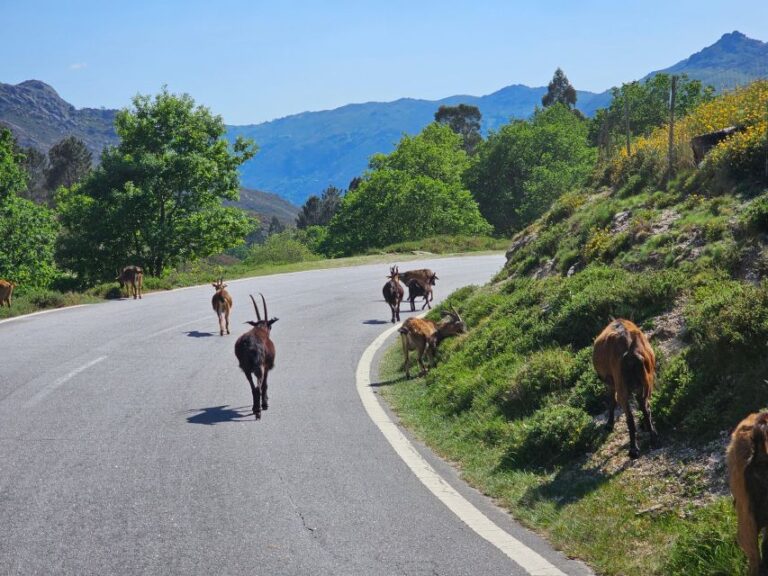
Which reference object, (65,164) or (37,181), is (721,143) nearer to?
(65,164)

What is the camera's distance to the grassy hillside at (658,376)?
561 cm

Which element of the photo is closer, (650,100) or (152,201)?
(152,201)

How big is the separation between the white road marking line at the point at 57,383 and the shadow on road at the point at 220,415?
2.23 m

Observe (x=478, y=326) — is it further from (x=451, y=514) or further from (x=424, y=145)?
(x=424, y=145)

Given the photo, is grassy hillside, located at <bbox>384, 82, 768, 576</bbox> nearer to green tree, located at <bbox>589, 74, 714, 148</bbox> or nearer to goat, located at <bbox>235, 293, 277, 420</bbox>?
goat, located at <bbox>235, 293, 277, 420</bbox>

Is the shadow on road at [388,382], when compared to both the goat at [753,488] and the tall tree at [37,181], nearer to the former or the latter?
the goat at [753,488]

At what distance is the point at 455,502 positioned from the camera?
655 centimetres

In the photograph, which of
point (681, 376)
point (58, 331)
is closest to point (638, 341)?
point (681, 376)

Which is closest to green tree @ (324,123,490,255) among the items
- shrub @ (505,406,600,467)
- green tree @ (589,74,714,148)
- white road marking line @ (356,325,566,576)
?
green tree @ (589,74,714,148)

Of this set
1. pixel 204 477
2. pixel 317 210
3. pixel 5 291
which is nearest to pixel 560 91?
pixel 317 210

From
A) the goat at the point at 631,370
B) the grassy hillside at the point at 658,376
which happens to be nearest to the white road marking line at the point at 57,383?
the grassy hillside at the point at 658,376

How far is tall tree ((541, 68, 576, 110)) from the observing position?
397 ft

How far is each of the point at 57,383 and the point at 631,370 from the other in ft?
27.7

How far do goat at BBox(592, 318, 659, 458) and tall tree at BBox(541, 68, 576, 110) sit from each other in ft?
389
